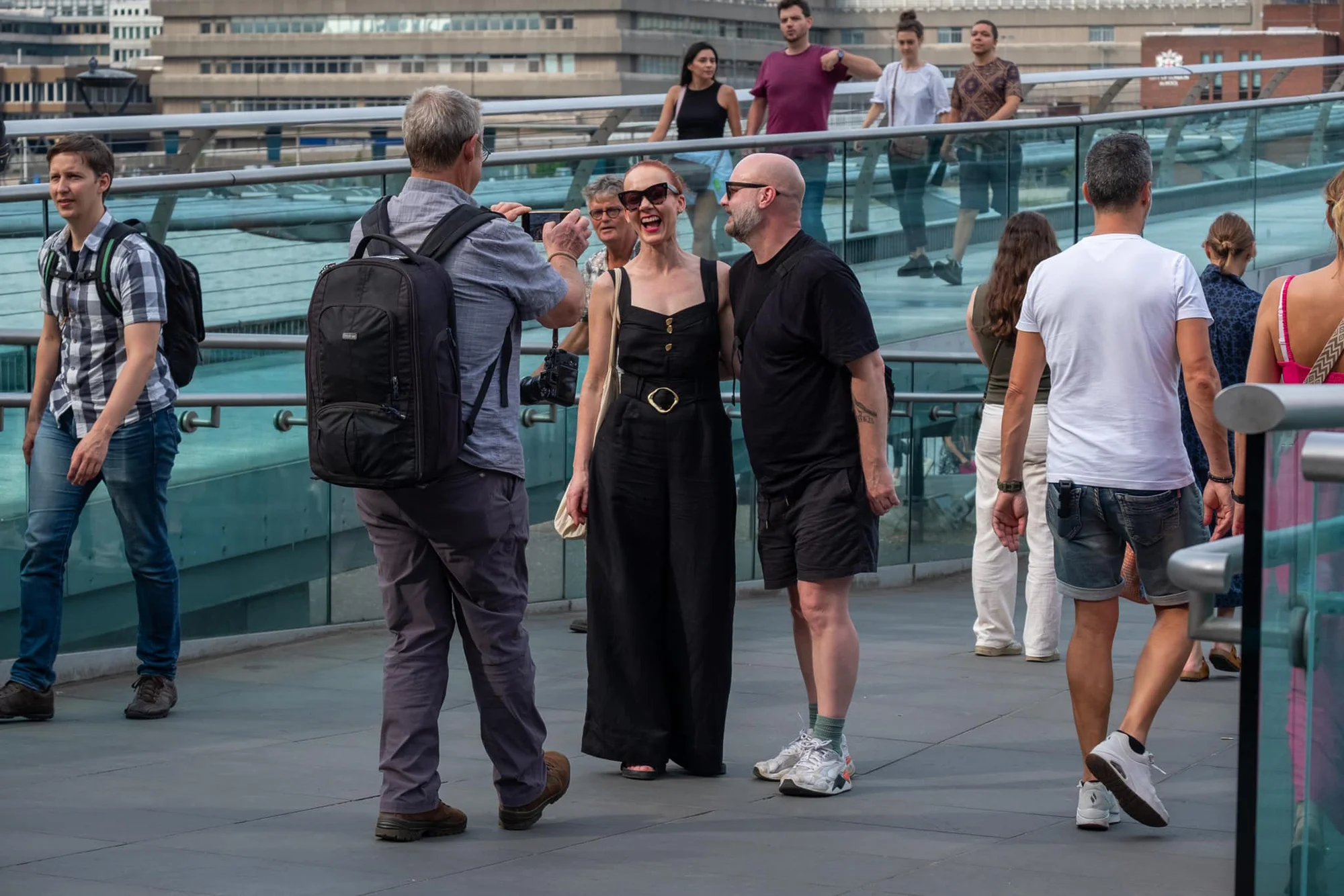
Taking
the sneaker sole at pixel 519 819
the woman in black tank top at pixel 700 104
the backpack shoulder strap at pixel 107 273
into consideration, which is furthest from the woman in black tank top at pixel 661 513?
the woman in black tank top at pixel 700 104

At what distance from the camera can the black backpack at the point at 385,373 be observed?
476 centimetres

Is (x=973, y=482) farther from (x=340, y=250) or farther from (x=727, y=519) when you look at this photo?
(x=727, y=519)

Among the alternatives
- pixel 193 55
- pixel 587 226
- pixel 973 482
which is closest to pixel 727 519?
pixel 587 226

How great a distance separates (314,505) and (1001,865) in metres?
4.42

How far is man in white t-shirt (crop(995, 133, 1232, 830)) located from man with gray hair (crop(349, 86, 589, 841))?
1.34 meters

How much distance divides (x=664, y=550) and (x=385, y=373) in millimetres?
1399

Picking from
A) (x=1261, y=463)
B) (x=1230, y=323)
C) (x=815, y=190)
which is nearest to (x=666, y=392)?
(x=1230, y=323)

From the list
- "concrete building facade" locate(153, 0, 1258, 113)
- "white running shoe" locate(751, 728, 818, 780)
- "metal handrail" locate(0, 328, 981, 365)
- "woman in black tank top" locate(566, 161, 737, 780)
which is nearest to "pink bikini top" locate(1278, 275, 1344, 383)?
"woman in black tank top" locate(566, 161, 737, 780)

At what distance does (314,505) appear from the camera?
337 inches

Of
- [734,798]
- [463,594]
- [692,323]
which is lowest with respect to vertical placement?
[734,798]

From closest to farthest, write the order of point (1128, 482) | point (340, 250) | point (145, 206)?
point (1128, 482) → point (145, 206) → point (340, 250)

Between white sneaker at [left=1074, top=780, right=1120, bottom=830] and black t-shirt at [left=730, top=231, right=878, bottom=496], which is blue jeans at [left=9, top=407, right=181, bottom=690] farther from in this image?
white sneaker at [left=1074, top=780, right=1120, bottom=830]

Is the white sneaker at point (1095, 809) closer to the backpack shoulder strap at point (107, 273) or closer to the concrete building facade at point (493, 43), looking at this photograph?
the backpack shoulder strap at point (107, 273)

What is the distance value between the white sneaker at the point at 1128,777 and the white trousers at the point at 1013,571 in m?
2.70
